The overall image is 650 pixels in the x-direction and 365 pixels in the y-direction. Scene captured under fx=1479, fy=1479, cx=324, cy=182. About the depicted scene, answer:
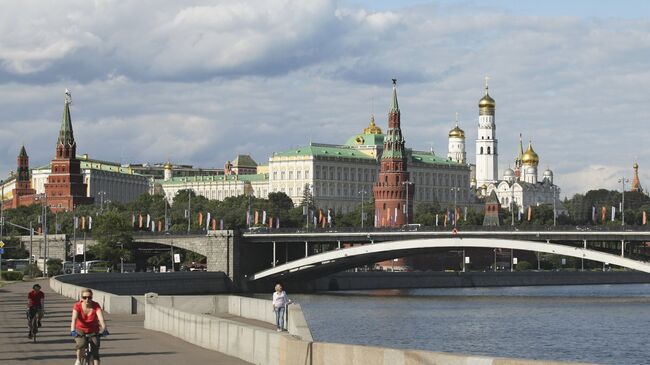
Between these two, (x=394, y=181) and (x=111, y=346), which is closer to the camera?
(x=111, y=346)

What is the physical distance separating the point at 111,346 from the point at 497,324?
39929 mm

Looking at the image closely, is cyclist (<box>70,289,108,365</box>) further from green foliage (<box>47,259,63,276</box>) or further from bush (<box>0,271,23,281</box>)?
green foliage (<box>47,259,63,276</box>)

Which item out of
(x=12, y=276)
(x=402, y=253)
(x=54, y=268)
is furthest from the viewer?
(x=54, y=268)

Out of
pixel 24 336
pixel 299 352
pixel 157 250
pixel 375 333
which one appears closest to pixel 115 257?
pixel 157 250

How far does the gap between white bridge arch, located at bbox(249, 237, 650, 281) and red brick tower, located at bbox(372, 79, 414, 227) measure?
58.5m

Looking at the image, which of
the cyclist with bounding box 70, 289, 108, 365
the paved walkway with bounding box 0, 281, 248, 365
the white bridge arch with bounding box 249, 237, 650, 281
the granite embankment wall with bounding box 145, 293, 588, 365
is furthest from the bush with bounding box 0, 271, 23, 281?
the cyclist with bounding box 70, 289, 108, 365

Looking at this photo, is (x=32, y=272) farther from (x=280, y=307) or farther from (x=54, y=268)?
(x=280, y=307)

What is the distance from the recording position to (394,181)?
174 metres

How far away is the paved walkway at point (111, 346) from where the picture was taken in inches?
1208

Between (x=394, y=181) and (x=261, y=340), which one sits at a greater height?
(x=394, y=181)

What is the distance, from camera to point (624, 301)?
93.4 meters

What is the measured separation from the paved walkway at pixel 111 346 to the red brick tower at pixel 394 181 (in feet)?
406

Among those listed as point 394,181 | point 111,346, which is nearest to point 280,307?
point 111,346

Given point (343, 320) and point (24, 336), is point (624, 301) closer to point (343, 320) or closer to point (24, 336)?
point (343, 320)
